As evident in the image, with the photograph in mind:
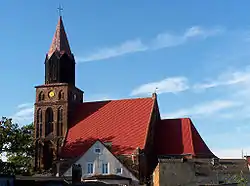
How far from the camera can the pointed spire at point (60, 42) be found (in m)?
54.3

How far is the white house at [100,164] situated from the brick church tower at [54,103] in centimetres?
605

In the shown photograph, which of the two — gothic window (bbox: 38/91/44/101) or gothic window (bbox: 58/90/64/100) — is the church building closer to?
gothic window (bbox: 58/90/64/100)

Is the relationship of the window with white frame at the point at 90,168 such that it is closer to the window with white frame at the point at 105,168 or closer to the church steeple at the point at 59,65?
the window with white frame at the point at 105,168

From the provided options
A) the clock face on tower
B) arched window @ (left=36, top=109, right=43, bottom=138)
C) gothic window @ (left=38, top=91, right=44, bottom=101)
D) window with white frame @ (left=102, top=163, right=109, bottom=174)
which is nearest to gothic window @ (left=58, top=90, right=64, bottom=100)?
the clock face on tower

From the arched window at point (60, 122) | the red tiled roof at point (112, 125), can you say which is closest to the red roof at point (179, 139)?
the red tiled roof at point (112, 125)

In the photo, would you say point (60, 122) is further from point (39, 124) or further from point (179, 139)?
point (179, 139)

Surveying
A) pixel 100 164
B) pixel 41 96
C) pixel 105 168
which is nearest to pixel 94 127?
pixel 100 164

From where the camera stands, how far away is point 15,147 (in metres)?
49.1

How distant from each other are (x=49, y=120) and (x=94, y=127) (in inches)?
228

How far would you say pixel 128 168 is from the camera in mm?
46781

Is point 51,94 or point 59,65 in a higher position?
point 59,65

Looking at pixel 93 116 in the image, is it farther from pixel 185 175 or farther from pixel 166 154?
pixel 185 175

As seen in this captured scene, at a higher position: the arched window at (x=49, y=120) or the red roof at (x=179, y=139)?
the arched window at (x=49, y=120)

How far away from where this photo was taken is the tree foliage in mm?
48406
